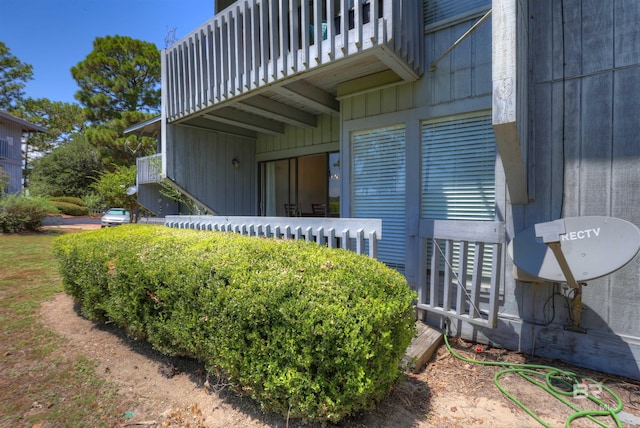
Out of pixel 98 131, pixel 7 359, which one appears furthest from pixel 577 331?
pixel 98 131

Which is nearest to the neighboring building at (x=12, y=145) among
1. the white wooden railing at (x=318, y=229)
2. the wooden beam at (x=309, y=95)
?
the white wooden railing at (x=318, y=229)

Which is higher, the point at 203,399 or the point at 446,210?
the point at 446,210

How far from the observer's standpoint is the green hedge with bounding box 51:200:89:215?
2041 cm

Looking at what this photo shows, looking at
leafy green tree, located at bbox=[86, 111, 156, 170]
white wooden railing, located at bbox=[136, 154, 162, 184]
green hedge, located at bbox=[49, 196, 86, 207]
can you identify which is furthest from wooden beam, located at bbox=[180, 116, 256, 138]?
green hedge, located at bbox=[49, 196, 86, 207]

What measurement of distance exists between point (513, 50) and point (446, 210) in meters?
1.87

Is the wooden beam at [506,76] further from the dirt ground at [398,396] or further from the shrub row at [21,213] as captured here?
the shrub row at [21,213]

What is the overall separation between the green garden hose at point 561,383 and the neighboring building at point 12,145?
24.7m

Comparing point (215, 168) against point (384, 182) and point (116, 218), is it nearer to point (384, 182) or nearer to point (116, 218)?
point (384, 182)

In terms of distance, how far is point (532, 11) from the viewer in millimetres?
3078

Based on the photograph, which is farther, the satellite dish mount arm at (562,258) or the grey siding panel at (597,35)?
the grey siding panel at (597,35)

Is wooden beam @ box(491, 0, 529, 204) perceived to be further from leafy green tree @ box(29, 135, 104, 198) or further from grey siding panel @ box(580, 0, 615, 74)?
leafy green tree @ box(29, 135, 104, 198)

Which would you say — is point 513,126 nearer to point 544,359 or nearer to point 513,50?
point 513,50

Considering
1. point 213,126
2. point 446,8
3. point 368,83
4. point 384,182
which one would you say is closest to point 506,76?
point 446,8

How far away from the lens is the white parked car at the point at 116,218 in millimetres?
15586
